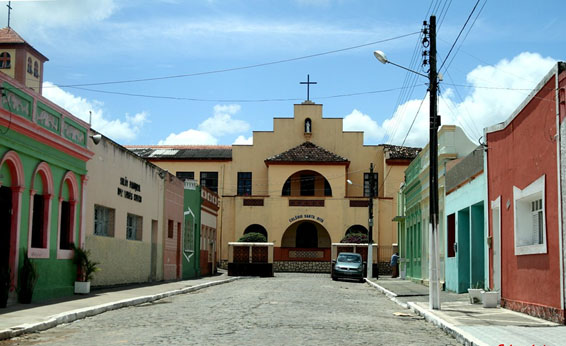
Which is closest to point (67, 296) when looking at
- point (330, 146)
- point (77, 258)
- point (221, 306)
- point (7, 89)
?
point (77, 258)

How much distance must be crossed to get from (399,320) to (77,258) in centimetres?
1020

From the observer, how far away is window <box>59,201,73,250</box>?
20.4m

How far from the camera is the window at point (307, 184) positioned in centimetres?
5703

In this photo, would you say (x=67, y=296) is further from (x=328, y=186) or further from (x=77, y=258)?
(x=328, y=186)

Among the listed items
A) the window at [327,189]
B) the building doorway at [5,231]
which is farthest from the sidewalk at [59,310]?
the window at [327,189]

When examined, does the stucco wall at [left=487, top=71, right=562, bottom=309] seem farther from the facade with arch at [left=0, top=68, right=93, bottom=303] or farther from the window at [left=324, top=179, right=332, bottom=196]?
the window at [left=324, top=179, right=332, bottom=196]

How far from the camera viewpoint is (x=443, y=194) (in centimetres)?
2709

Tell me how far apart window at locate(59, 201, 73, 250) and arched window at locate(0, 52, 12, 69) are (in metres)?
20.8

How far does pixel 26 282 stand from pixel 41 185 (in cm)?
276

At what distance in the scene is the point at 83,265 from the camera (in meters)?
20.9

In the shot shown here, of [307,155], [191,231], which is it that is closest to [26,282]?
[191,231]

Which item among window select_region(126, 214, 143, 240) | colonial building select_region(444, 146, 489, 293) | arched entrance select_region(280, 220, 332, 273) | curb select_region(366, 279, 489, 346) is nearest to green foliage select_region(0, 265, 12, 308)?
A: curb select_region(366, 279, 489, 346)

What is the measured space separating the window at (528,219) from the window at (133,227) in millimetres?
16237

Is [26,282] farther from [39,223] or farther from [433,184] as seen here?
[433,184]
